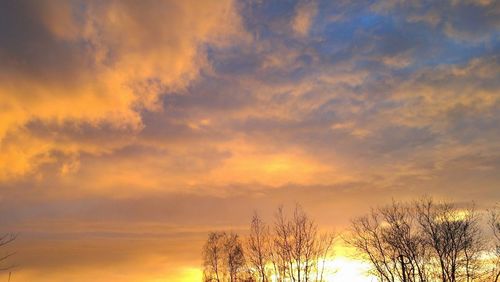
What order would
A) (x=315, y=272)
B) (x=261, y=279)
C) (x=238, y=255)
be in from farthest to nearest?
(x=238, y=255)
(x=261, y=279)
(x=315, y=272)

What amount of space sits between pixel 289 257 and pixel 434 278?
14.3 meters

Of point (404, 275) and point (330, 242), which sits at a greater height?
point (330, 242)

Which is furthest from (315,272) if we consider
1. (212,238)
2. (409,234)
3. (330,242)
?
(212,238)

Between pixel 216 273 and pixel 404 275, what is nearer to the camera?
pixel 404 275

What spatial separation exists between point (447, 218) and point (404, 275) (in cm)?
707

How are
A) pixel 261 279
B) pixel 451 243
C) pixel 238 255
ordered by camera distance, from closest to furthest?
pixel 451 243, pixel 261 279, pixel 238 255

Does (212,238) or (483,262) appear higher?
(212,238)

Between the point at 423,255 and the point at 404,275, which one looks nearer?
the point at 404,275

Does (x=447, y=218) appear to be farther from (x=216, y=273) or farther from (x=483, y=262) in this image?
(x=216, y=273)

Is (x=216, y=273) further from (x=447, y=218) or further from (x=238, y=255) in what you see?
(x=447, y=218)

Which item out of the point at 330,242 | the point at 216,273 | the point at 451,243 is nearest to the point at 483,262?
the point at 451,243

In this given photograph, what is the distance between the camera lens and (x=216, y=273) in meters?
57.1

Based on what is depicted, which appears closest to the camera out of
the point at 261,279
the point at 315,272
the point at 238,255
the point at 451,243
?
the point at 315,272

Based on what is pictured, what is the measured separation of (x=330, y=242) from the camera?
35875 mm
